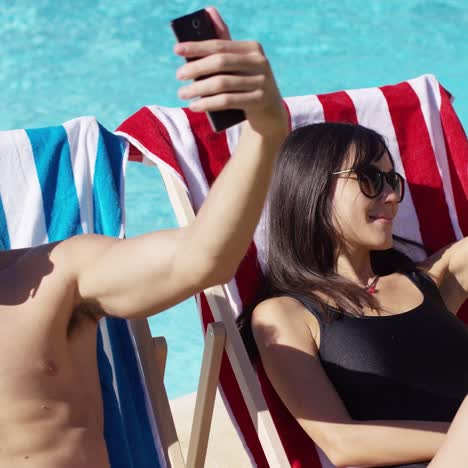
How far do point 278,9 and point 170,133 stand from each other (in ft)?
20.0

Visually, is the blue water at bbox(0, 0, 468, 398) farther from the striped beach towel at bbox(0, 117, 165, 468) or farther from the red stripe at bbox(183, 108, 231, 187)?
the striped beach towel at bbox(0, 117, 165, 468)

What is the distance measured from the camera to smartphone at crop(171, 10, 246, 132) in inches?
44.5

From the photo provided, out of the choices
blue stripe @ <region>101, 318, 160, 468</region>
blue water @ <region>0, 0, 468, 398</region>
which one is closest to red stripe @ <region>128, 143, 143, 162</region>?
blue stripe @ <region>101, 318, 160, 468</region>

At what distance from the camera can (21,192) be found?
2547 mm

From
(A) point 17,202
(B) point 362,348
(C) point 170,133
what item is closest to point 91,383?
(B) point 362,348

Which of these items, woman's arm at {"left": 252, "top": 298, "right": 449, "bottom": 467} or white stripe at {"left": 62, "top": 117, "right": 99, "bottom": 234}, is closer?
Result: woman's arm at {"left": 252, "top": 298, "right": 449, "bottom": 467}

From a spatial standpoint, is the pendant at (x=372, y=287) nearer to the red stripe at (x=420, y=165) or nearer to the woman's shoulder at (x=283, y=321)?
the woman's shoulder at (x=283, y=321)

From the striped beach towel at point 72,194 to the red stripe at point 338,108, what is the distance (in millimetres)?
675

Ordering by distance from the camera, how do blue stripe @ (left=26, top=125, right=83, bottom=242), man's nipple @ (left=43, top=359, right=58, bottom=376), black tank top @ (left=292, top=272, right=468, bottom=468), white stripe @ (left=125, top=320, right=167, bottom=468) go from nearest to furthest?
man's nipple @ (left=43, top=359, right=58, bottom=376) → black tank top @ (left=292, top=272, right=468, bottom=468) → white stripe @ (left=125, top=320, right=167, bottom=468) → blue stripe @ (left=26, top=125, right=83, bottom=242)

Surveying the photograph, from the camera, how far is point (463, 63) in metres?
8.49

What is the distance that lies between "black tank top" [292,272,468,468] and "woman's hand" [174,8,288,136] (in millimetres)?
1152

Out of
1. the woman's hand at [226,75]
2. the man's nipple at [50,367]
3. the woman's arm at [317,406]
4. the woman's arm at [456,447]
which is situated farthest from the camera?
the woman's arm at [317,406]

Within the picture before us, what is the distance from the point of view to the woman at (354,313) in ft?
6.85

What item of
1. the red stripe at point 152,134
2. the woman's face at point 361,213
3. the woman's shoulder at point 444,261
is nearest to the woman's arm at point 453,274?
the woman's shoulder at point 444,261
